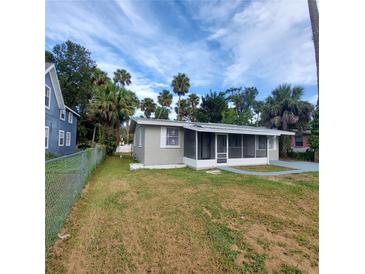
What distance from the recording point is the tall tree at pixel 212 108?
99.1 ft

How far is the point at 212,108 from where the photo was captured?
100 feet

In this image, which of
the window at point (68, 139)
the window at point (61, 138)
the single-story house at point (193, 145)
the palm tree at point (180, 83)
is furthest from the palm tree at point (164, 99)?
the single-story house at point (193, 145)

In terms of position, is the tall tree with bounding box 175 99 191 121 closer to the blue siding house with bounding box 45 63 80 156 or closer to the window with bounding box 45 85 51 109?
the blue siding house with bounding box 45 63 80 156

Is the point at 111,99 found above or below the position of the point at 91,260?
above

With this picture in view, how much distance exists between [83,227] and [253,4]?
7.25 m

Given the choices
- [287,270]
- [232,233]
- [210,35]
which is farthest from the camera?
[210,35]

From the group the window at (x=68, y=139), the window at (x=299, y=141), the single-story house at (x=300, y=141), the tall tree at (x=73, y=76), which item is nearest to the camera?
the window at (x=68, y=139)

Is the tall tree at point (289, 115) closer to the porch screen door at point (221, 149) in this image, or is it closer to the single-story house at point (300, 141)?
the single-story house at point (300, 141)

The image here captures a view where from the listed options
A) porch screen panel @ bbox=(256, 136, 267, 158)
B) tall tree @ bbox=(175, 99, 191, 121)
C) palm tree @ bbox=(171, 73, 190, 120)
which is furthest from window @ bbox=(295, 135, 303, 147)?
tall tree @ bbox=(175, 99, 191, 121)

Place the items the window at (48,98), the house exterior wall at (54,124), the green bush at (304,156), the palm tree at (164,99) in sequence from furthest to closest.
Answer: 1. the palm tree at (164,99)
2. the green bush at (304,156)
3. the house exterior wall at (54,124)
4. the window at (48,98)

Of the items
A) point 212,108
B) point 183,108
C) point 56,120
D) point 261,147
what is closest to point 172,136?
point 261,147
